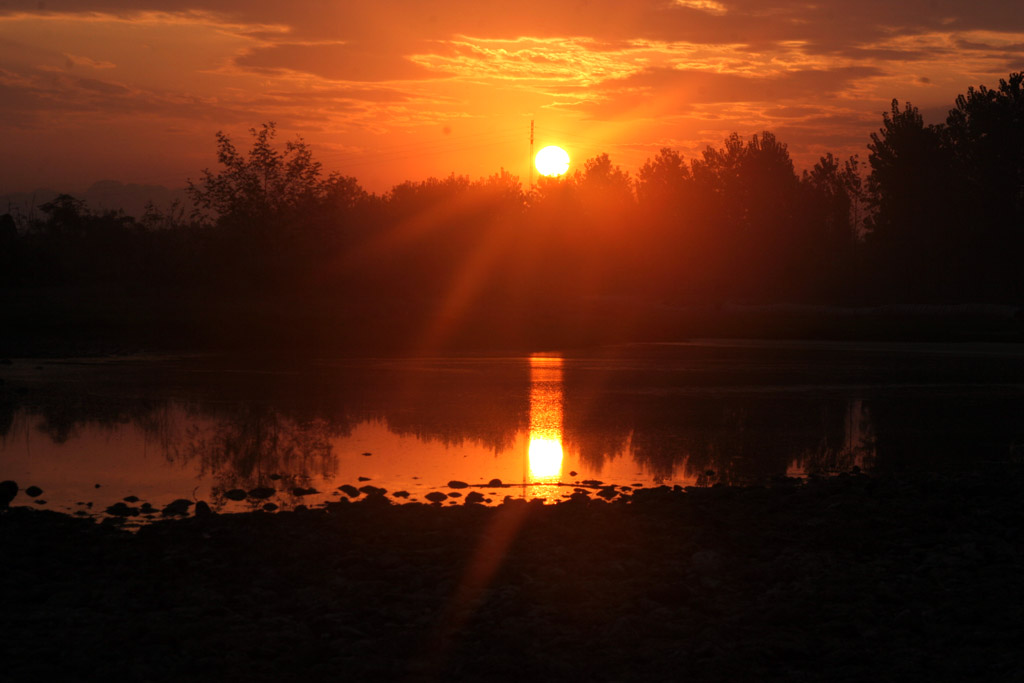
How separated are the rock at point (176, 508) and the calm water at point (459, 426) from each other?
0.50 m

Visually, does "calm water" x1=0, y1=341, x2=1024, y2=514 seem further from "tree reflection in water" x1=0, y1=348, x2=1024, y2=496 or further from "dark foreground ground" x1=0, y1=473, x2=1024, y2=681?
"dark foreground ground" x1=0, y1=473, x2=1024, y2=681

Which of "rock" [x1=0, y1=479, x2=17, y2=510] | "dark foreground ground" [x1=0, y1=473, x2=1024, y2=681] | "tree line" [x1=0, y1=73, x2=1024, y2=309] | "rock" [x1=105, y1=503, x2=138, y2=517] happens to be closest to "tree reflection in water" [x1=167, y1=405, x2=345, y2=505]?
"rock" [x1=105, y1=503, x2=138, y2=517]

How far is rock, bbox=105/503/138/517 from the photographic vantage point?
432 inches

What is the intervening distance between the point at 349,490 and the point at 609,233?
99.4 metres

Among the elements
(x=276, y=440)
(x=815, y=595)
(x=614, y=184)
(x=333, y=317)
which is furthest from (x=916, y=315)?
(x=815, y=595)

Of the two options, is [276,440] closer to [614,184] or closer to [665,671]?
[665,671]

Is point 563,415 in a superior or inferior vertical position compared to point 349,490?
inferior

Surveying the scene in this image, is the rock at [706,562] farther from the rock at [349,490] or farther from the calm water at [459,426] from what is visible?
the rock at [349,490]

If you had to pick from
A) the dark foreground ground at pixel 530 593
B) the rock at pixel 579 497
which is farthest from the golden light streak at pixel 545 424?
the dark foreground ground at pixel 530 593

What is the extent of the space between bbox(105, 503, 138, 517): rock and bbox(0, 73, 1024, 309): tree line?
42288mm

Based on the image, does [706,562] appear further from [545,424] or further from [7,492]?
[545,424]

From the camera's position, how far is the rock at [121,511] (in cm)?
1098

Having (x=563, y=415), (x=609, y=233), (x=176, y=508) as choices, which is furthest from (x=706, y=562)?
(x=609, y=233)

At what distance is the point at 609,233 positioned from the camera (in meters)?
110
